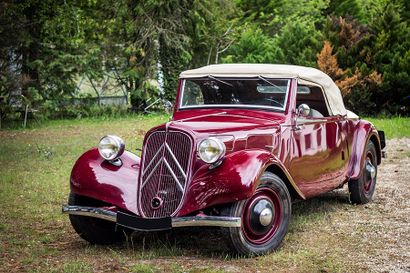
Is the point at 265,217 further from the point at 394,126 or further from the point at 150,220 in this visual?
the point at 394,126

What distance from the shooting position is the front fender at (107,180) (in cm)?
591

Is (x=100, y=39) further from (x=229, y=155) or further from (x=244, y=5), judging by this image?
(x=229, y=155)

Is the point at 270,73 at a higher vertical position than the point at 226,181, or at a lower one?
higher

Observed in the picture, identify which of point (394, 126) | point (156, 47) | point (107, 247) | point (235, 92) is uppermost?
point (156, 47)

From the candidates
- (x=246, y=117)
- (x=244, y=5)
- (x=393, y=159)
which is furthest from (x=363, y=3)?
→ (x=246, y=117)

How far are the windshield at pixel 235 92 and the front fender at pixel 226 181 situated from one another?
1.18 meters

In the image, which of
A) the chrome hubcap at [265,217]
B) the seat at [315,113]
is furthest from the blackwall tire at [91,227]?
the seat at [315,113]

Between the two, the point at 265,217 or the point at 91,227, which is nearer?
the point at 265,217

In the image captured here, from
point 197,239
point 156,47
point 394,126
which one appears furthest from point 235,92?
point 156,47

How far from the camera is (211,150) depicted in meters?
5.64

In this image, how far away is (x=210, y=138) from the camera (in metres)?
5.67

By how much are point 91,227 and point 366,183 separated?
3826 millimetres

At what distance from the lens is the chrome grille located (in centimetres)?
576

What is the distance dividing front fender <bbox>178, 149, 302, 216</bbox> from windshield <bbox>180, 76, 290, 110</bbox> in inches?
46.5
